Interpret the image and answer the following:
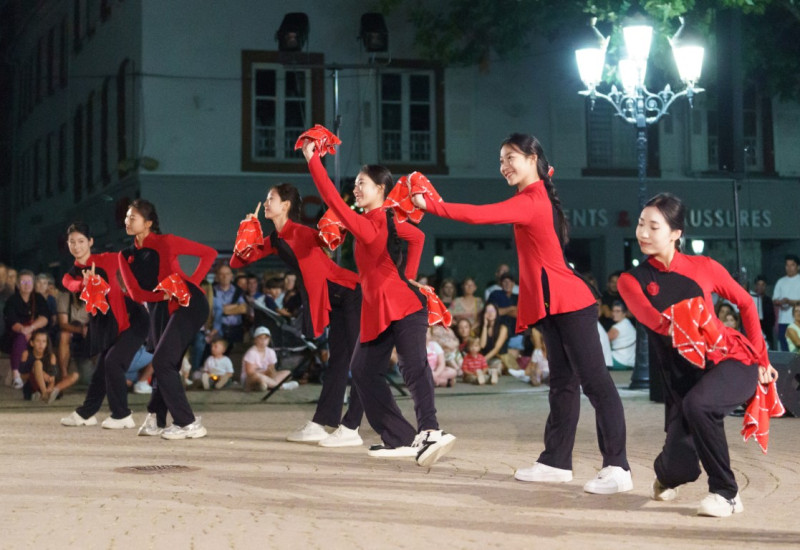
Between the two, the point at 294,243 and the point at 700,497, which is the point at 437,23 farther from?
the point at 700,497

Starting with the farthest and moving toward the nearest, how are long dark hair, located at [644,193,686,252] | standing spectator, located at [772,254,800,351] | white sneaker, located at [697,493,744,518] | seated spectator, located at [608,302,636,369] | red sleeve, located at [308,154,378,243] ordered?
standing spectator, located at [772,254,800,351]
seated spectator, located at [608,302,636,369]
red sleeve, located at [308,154,378,243]
long dark hair, located at [644,193,686,252]
white sneaker, located at [697,493,744,518]

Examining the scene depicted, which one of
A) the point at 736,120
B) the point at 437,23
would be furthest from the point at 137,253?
the point at 437,23

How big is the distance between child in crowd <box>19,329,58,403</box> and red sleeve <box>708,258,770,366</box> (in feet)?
34.6

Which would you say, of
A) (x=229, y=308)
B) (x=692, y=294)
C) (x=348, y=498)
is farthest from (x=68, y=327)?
(x=692, y=294)

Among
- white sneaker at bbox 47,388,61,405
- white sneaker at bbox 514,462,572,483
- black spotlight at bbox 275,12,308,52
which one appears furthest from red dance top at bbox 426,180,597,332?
black spotlight at bbox 275,12,308,52

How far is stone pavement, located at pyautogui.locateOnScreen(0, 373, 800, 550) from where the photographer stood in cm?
563

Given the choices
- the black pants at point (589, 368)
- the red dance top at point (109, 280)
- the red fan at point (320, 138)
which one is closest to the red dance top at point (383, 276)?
the red fan at point (320, 138)

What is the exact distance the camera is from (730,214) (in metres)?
30.3

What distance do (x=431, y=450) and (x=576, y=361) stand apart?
4.27ft

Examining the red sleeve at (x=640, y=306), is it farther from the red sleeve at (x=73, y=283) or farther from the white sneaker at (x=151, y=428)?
the red sleeve at (x=73, y=283)

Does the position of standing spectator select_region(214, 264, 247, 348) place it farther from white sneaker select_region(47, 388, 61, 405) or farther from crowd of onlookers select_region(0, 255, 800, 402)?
white sneaker select_region(47, 388, 61, 405)

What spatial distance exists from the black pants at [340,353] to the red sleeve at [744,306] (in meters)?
3.65

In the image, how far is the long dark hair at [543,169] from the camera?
7.12m

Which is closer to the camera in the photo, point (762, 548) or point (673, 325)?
point (762, 548)
